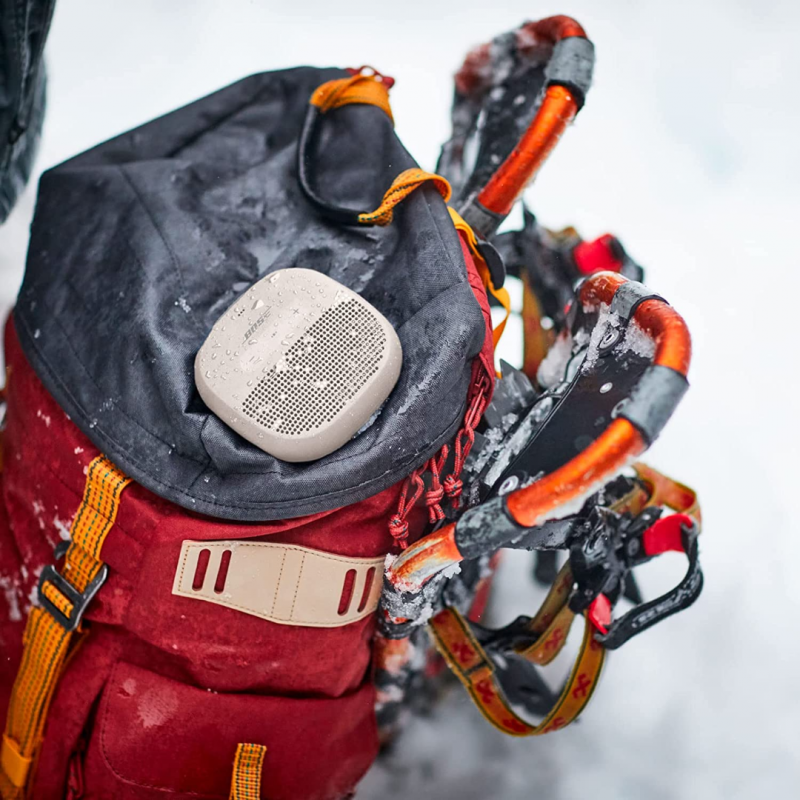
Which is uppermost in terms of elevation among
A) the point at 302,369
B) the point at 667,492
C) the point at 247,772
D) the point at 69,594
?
the point at 302,369

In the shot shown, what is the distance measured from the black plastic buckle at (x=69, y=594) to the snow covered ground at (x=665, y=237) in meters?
0.46

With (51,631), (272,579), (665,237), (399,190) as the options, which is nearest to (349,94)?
(399,190)

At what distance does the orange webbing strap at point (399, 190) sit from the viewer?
719 mm

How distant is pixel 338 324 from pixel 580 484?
0.24m

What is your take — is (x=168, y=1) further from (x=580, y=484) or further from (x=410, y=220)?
(x=580, y=484)

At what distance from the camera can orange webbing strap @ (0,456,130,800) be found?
27.7 inches

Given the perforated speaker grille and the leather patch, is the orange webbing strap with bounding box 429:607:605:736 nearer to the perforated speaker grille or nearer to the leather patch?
the leather patch

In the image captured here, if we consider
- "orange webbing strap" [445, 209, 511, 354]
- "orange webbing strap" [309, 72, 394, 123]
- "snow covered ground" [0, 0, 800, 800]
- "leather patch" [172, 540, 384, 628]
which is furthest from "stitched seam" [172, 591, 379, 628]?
"orange webbing strap" [309, 72, 394, 123]

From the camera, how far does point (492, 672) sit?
820 mm

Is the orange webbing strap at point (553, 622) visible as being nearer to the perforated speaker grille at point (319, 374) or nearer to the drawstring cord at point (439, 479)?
the drawstring cord at point (439, 479)

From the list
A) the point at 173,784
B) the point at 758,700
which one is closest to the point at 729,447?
the point at 758,700

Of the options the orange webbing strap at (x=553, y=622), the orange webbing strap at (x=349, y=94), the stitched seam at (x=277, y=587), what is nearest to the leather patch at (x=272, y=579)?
the stitched seam at (x=277, y=587)

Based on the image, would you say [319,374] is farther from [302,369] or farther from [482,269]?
[482,269]

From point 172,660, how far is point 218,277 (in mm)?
351
